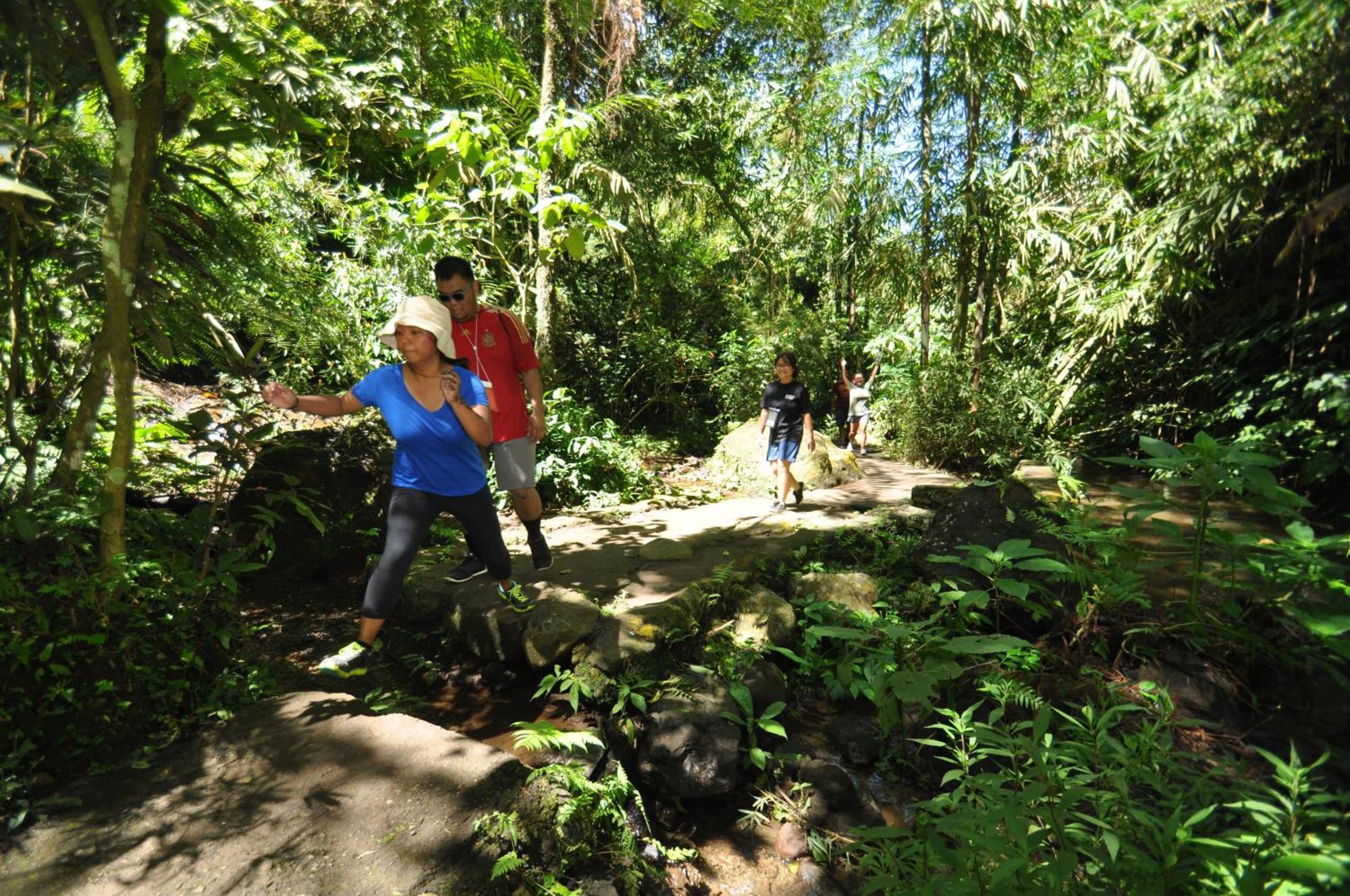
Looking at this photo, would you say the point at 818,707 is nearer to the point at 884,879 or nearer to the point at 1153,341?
the point at 884,879

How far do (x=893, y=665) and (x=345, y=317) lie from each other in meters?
5.87

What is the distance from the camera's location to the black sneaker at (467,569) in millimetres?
4581

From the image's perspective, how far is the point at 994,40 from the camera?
8430 mm

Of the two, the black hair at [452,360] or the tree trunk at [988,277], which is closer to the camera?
the black hair at [452,360]

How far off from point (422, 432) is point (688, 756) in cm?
211

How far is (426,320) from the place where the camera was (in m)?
3.20

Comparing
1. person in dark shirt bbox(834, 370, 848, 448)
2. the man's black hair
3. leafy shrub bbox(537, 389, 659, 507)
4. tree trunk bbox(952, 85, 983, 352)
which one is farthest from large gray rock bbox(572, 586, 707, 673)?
person in dark shirt bbox(834, 370, 848, 448)

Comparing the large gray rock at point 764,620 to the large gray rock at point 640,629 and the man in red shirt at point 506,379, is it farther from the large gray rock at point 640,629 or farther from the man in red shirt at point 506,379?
the man in red shirt at point 506,379

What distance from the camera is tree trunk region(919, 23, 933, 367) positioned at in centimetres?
900

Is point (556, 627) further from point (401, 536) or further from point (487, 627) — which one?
point (401, 536)

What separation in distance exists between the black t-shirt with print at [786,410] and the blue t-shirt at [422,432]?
3831 millimetres

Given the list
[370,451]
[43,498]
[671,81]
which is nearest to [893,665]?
[43,498]

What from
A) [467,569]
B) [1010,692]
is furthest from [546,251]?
[1010,692]

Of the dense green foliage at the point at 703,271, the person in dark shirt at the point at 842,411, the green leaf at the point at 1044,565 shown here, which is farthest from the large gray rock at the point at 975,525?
the person in dark shirt at the point at 842,411
